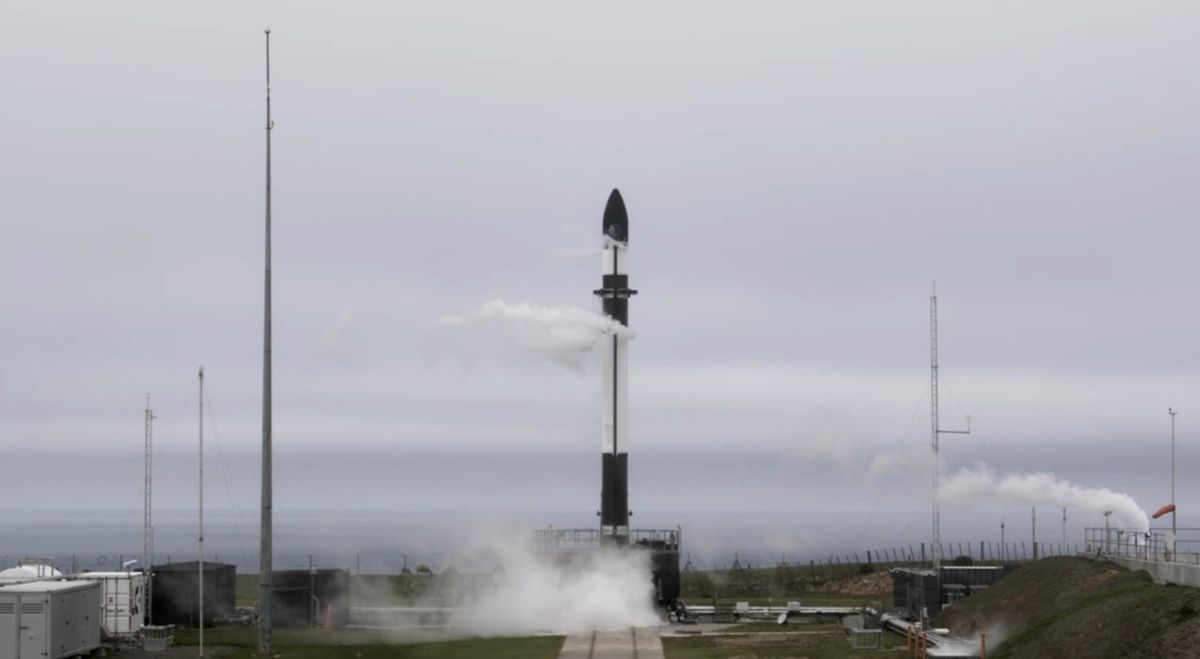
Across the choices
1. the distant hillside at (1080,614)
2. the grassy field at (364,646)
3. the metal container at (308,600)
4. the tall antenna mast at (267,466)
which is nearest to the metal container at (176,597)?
the grassy field at (364,646)

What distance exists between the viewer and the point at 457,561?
8481 cm

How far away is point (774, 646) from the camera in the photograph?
170 ft

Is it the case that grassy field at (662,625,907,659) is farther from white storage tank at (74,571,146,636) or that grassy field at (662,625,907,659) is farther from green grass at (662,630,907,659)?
white storage tank at (74,571,146,636)

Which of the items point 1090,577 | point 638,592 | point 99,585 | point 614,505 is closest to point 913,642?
point 1090,577

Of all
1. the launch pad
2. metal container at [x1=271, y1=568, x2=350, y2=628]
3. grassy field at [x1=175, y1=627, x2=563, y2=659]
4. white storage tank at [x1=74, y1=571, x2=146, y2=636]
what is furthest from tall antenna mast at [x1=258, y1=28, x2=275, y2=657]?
the launch pad

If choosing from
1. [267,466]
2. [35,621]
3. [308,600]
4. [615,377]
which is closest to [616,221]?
[615,377]

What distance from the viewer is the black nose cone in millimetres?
68000

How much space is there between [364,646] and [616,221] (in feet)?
79.8

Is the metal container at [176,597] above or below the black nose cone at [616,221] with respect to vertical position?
below

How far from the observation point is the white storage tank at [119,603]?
53.0 metres

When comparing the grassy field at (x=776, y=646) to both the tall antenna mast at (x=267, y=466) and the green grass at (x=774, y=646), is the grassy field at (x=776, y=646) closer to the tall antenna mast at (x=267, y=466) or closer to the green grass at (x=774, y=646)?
the green grass at (x=774, y=646)

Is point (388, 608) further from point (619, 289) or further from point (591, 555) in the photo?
point (619, 289)

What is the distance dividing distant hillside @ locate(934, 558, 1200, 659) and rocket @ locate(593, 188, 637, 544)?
51.1 feet

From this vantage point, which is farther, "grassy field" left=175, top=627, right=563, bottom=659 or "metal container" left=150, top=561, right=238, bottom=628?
"metal container" left=150, top=561, right=238, bottom=628
